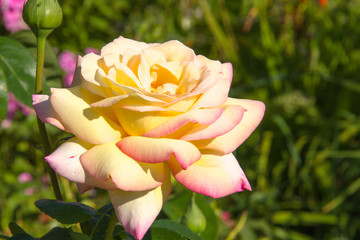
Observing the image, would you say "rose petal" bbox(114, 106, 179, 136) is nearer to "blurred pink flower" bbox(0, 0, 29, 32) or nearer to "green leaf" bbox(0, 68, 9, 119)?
"green leaf" bbox(0, 68, 9, 119)

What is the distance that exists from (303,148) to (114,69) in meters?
1.70

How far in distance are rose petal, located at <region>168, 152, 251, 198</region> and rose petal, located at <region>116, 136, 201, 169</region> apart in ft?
0.06

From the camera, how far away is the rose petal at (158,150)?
36cm

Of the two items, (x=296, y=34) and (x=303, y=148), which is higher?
(x=296, y=34)

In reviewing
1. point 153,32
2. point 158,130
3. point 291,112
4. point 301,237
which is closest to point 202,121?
point 158,130

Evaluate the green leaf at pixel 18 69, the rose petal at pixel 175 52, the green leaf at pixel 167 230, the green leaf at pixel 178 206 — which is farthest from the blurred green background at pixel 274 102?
the rose petal at pixel 175 52

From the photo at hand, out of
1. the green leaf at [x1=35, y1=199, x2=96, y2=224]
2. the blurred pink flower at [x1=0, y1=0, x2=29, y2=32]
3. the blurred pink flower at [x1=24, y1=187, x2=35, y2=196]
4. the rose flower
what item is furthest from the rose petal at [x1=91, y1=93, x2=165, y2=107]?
the blurred pink flower at [x1=24, y1=187, x2=35, y2=196]

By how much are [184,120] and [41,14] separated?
170 mm

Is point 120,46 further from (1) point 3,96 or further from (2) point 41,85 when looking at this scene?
(1) point 3,96

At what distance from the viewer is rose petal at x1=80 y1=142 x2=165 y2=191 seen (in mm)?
→ 356

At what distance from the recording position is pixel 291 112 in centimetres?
200

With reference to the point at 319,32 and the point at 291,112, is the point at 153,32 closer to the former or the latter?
the point at 291,112

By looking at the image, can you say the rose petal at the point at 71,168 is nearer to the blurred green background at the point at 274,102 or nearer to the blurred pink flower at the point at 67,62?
the blurred green background at the point at 274,102

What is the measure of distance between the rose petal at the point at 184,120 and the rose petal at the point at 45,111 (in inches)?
2.8
